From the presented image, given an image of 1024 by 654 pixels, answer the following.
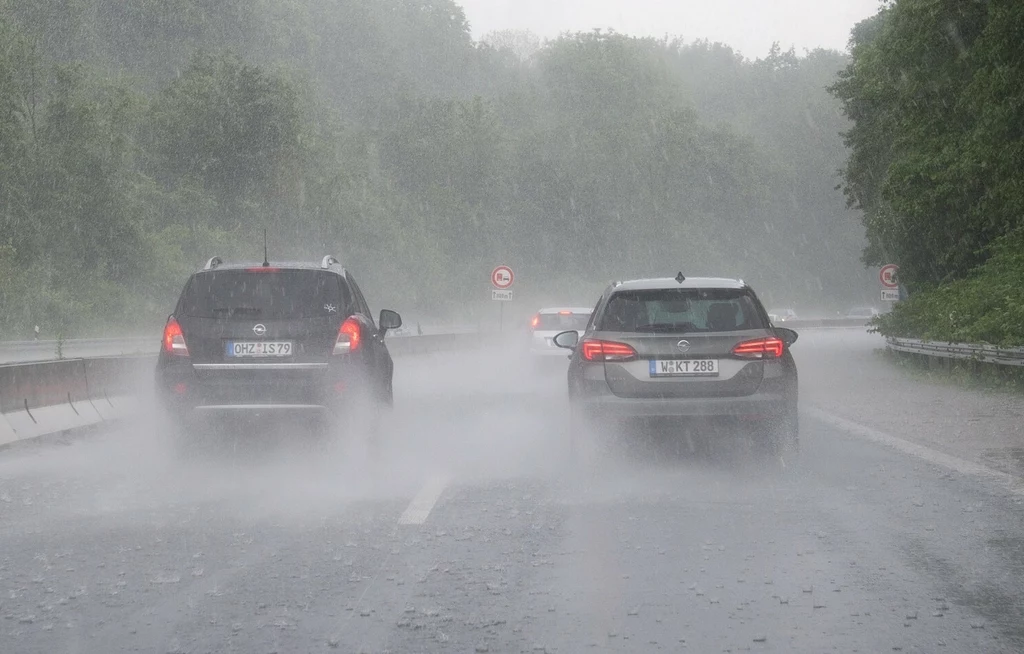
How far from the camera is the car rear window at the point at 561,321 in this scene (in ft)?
90.7

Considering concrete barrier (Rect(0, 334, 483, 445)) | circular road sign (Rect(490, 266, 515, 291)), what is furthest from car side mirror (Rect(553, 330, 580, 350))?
circular road sign (Rect(490, 266, 515, 291))

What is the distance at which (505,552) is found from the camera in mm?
7227

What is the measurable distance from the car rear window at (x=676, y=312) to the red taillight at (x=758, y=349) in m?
0.19

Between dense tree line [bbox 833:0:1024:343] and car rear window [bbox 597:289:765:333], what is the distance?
36.9 ft

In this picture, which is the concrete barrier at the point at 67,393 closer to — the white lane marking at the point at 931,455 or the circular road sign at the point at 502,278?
the white lane marking at the point at 931,455

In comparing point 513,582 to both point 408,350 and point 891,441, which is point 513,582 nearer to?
point 891,441

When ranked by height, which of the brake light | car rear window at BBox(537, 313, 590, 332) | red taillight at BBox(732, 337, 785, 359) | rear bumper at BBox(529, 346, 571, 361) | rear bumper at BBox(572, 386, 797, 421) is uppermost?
the brake light

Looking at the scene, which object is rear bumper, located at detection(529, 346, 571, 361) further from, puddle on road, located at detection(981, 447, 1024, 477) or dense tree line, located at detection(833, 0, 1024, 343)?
puddle on road, located at detection(981, 447, 1024, 477)

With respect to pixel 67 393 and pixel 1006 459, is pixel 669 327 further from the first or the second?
pixel 67 393

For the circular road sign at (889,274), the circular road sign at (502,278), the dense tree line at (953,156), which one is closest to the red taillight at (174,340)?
the dense tree line at (953,156)

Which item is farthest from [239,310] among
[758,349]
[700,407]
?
[758,349]

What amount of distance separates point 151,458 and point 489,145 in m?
78.1

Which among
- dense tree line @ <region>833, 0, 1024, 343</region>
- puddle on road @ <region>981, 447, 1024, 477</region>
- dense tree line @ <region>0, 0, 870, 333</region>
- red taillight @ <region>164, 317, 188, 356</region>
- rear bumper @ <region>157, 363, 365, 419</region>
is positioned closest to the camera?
puddle on road @ <region>981, 447, 1024, 477</region>

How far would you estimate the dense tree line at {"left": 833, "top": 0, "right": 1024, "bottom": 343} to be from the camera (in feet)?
75.0
